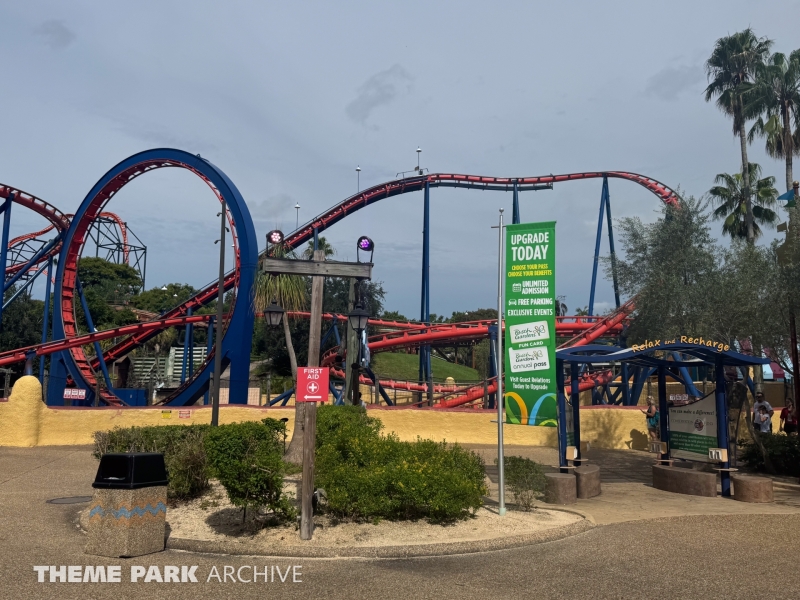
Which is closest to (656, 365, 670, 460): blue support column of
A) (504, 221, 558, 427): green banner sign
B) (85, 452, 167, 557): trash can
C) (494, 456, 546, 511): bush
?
(494, 456, 546, 511): bush

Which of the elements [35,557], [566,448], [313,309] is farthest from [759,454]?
[35,557]

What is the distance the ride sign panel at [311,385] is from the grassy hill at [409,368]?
43.9 metres

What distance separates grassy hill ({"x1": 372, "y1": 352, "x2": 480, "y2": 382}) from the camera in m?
54.0

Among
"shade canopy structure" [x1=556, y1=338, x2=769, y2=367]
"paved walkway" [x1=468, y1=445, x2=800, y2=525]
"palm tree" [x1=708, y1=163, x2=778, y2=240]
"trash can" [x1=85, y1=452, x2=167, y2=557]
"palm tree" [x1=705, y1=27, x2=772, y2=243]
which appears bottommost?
"paved walkway" [x1=468, y1=445, x2=800, y2=525]

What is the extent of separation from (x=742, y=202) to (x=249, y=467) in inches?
1031

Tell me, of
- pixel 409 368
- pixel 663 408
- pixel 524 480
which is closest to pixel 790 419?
pixel 663 408

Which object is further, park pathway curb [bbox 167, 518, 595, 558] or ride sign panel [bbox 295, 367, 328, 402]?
ride sign panel [bbox 295, 367, 328, 402]

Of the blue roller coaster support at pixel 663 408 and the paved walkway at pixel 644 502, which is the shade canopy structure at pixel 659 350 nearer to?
the paved walkway at pixel 644 502

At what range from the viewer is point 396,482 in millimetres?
8133

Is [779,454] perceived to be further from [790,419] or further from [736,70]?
[736,70]

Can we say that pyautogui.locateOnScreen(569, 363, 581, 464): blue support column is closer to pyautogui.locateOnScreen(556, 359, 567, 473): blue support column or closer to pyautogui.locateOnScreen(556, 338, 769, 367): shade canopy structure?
pyautogui.locateOnScreen(556, 338, 769, 367): shade canopy structure

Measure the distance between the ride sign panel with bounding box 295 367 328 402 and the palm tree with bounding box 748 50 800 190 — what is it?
24.1 meters

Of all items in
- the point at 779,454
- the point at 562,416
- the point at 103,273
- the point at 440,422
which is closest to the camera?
the point at 562,416

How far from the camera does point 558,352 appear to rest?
10.9 m
